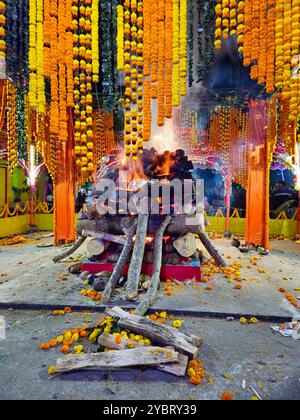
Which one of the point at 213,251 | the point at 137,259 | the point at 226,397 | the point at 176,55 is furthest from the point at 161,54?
the point at 226,397

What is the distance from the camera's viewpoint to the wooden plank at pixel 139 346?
122 inches

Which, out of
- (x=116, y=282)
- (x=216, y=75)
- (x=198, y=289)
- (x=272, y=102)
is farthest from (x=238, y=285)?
(x=272, y=102)

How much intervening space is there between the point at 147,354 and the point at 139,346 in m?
0.25

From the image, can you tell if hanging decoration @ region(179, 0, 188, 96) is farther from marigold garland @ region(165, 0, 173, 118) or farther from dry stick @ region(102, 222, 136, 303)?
dry stick @ region(102, 222, 136, 303)

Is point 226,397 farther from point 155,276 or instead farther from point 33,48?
point 33,48

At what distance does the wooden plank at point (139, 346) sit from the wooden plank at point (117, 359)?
55 millimetres

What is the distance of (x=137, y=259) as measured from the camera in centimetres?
584

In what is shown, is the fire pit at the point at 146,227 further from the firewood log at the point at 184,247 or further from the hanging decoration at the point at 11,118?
the hanging decoration at the point at 11,118

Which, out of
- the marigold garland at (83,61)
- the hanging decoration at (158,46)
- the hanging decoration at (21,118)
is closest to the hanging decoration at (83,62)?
the marigold garland at (83,61)

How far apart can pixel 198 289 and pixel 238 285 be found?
0.91 m

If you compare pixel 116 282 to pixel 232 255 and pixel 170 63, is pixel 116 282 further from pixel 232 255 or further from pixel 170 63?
pixel 232 255

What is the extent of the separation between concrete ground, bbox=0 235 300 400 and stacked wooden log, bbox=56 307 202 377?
10cm

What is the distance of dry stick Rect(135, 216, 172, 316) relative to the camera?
4.74m

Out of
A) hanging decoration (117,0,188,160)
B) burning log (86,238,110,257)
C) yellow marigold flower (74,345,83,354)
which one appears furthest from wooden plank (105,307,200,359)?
hanging decoration (117,0,188,160)
